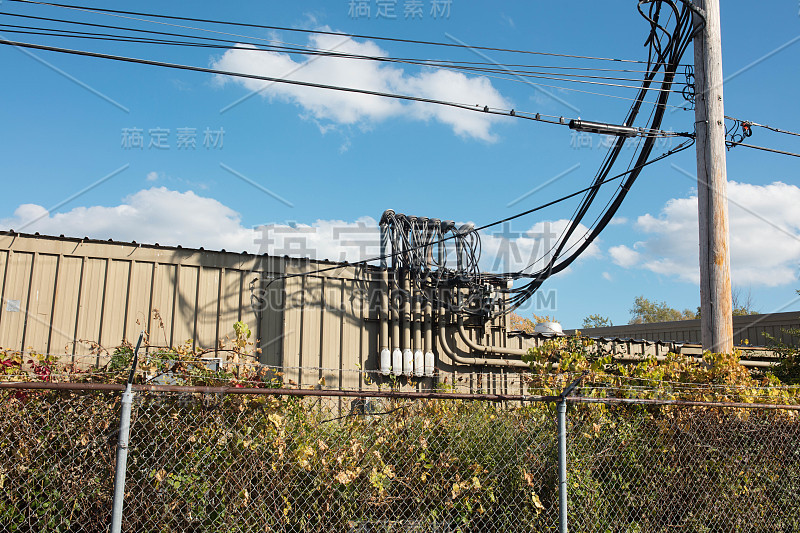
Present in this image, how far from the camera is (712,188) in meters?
8.05

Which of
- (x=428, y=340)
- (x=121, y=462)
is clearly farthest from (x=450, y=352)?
(x=121, y=462)

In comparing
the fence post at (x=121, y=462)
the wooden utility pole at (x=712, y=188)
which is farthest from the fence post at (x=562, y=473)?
the wooden utility pole at (x=712, y=188)

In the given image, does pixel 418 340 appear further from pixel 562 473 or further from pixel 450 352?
pixel 562 473

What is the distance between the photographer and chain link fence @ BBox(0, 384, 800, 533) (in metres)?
3.95

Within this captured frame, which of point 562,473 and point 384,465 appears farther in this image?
point 384,465

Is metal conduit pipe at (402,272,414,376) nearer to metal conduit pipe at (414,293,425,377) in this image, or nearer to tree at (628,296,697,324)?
metal conduit pipe at (414,293,425,377)

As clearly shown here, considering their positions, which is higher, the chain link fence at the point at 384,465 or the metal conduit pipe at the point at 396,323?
the metal conduit pipe at the point at 396,323

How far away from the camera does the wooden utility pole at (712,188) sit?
7824 mm

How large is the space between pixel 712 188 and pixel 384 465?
5906 mm

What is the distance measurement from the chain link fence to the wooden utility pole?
1761 millimetres

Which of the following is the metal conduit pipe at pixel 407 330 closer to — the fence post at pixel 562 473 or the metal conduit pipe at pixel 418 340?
the metal conduit pipe at pixel 418 340

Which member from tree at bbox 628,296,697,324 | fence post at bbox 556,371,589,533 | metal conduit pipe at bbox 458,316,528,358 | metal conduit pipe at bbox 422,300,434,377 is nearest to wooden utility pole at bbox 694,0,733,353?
fence post at bbox 556,371,589,533

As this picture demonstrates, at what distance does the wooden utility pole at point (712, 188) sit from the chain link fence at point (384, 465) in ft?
5.78

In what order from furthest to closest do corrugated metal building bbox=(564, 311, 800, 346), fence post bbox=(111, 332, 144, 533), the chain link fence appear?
corrugated metal building bbox=(564, 311, 800, 346) < the chain link fence < fence post bbox=(111, 332, 144, 533)
